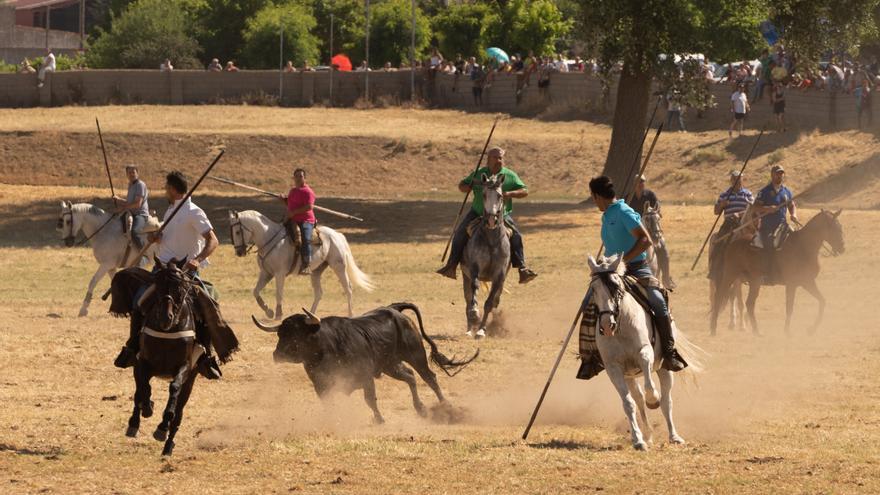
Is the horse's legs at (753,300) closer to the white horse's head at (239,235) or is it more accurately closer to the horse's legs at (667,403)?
the white horse's head at (239,235)

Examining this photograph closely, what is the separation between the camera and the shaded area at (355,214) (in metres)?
40.4

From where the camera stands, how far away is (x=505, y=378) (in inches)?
763

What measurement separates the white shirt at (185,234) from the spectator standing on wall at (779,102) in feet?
129

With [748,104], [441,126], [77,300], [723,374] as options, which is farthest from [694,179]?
[723,374]

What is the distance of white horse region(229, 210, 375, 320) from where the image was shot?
2588 cm

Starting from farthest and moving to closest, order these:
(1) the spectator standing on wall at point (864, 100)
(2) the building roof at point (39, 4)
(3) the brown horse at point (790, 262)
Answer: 1. (2) the building roof at point (39, 4)
2. (1) the spectator standing on wall at point (864, 100)
3. (3) the brown horse at point (790, 262)

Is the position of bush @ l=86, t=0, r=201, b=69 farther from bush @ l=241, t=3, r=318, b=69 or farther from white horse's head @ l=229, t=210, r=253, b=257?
white horse's head @ l=229, t=210, r=253, b=257

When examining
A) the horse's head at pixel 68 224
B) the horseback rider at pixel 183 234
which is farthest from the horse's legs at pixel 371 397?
the horse's head at pixel 68 224

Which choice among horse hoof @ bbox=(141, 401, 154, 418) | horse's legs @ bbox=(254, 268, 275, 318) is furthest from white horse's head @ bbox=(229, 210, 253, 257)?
horse hoof @ bbox=(141, 401, 154, 418)

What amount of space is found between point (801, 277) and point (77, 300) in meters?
12.5

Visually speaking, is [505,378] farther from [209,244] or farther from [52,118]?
[52,118]

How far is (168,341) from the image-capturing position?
45.9ft

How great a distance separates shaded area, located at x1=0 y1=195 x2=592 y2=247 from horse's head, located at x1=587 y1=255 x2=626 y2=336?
25.3 meters

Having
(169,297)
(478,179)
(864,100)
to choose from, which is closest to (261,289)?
(478,179)
